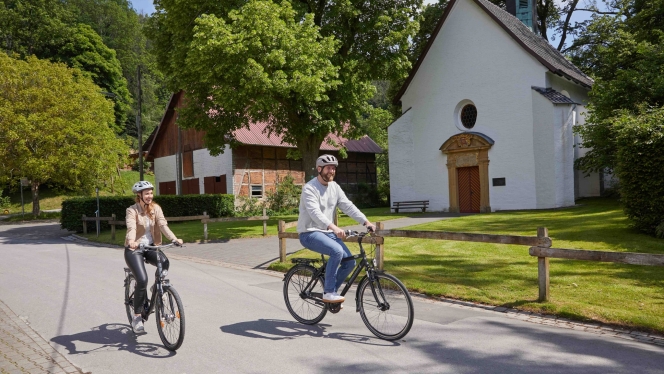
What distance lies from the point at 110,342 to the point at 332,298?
8.14ft

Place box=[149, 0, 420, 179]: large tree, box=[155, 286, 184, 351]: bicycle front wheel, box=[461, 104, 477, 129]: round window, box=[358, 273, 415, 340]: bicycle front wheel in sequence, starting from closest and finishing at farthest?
box=[155, 286, 184, 351]: bicycle front wheel < box=[358, 273, 415, 340]: bicycle front wheel < box=[149, 0, 420, 179]: large tree < box=[461, 104, 477, 129]: round window

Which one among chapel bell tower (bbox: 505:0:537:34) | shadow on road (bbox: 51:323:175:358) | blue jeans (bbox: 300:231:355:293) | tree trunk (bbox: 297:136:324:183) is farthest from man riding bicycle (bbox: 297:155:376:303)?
chapel bell tower (bbox: 505:0:537:34)

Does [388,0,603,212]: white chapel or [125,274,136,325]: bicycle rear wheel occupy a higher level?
[388,0,603,212]: white chapel

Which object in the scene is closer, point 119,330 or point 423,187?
point 119,330

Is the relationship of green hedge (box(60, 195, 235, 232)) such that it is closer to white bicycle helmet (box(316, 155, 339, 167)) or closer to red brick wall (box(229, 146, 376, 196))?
red brick wall (box(229, 146, 376, 196))

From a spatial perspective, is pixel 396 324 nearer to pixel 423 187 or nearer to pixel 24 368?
pixel 24 368

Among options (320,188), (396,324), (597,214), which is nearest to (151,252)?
(320,188)

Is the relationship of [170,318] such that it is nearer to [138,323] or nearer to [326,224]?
[138,323]

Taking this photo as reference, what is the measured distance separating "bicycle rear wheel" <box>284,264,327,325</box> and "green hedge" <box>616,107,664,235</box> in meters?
9.51

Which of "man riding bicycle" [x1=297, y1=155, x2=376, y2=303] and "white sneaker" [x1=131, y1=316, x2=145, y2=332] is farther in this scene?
"white sneaker" [x1=131, y1=316, x2=145, y2=332]

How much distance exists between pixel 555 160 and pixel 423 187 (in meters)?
6.62

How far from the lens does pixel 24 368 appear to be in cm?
484

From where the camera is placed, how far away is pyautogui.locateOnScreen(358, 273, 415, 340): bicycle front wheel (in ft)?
17.2

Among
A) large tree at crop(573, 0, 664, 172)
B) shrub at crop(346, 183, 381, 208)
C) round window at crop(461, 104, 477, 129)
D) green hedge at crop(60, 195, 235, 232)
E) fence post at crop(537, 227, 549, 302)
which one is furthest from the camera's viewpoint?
shrub at crop(346, 183, 381, 208)
